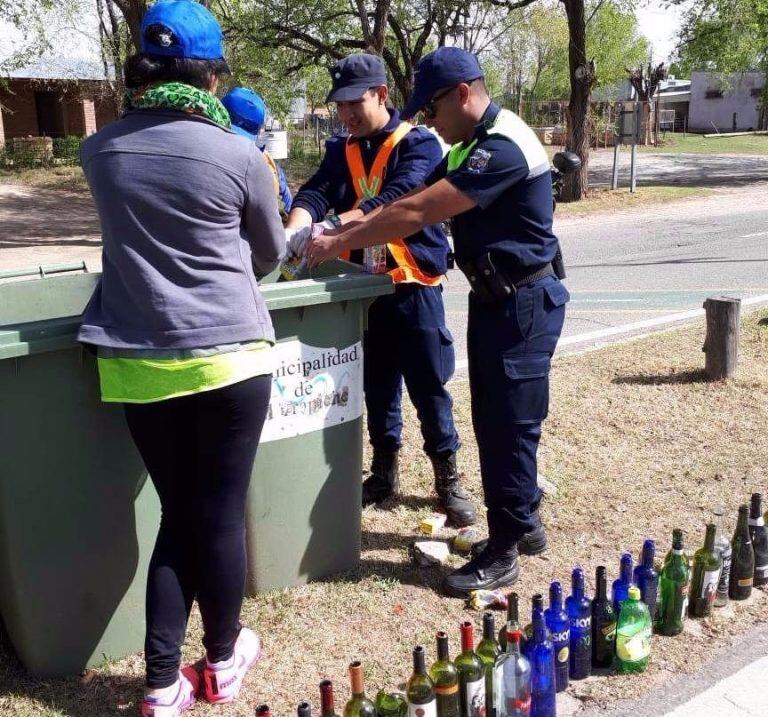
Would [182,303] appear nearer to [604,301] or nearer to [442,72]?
[442,72]

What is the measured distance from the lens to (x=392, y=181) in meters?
3.54

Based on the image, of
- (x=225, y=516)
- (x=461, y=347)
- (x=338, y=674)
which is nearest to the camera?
(x=225, y=516)

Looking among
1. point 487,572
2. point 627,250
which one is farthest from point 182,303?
point 627,250

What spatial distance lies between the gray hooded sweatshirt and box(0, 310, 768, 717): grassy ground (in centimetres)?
→ 122

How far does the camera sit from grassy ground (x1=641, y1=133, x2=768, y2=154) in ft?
129

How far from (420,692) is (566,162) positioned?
2568 millimetres

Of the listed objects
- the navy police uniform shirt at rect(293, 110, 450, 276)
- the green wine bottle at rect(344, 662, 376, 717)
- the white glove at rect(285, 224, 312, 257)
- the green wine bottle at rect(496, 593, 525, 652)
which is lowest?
the green wine bottle at rect(344, 662, 376, 717)

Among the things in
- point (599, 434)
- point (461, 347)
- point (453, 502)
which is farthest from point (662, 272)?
point (453, 502)

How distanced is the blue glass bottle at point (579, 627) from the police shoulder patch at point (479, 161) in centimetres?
133

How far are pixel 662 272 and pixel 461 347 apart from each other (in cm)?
474

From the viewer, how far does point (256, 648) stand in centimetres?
A: 288

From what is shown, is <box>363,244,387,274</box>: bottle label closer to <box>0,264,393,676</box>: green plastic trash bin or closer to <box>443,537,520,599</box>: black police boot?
<box>0,264,393,676</box>: green plastic trash bin

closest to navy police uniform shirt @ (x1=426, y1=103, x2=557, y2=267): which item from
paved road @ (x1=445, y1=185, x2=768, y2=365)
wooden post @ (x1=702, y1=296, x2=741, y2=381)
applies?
wooden post @ (x1=702, y1=296, x2=741, y2=381)

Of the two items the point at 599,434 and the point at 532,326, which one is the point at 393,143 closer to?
the point at 532,326
